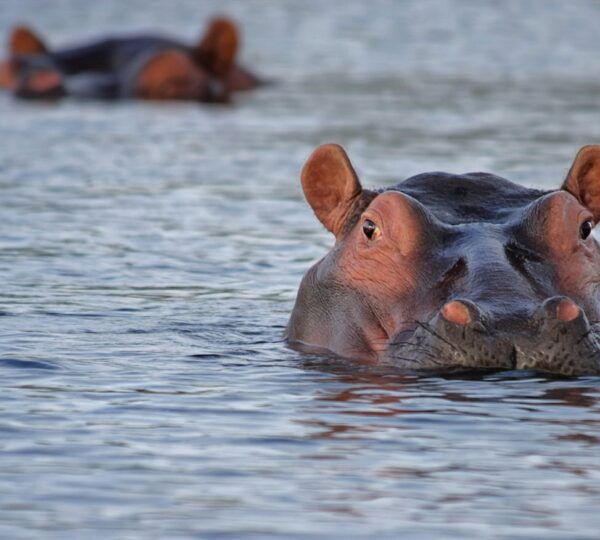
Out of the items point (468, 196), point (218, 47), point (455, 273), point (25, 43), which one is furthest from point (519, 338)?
point (25, 43)

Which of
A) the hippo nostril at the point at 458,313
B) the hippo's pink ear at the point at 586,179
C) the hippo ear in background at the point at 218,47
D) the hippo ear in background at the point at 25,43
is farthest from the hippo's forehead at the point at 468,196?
the hippo ear in background at the point at 25,43

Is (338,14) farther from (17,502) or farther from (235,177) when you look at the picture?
(17,502)

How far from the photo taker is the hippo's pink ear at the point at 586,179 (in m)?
9.34

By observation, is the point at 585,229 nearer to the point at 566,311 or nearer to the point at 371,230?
the point at 371,230

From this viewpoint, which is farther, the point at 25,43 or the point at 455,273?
the point at 25,43

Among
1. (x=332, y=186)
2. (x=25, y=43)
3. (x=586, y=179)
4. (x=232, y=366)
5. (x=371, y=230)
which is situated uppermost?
(x=586, y=179)

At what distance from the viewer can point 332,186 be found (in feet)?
31.6

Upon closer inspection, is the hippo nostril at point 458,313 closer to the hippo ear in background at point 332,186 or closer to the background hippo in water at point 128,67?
the hippo ear in background at point 332,186

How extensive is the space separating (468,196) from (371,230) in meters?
0.54

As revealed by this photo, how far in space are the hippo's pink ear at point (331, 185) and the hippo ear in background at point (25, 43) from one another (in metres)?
16.3

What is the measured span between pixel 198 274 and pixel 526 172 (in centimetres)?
533

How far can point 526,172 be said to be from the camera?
16.8 metres

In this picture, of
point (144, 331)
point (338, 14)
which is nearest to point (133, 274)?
point (144, 331)

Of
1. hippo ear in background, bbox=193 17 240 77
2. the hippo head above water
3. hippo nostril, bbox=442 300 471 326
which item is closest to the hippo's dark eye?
the hippo head above water
